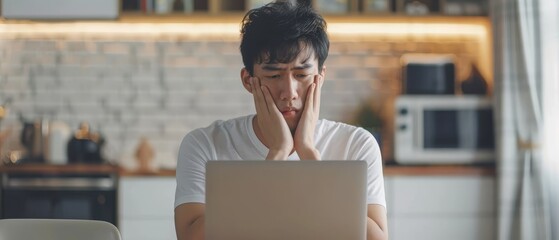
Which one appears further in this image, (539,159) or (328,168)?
(539,159)

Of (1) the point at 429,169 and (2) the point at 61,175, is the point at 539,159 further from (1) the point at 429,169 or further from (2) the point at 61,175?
(2) the point at 61,175

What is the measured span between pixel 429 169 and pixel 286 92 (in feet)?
9.38

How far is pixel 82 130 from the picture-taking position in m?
5.58

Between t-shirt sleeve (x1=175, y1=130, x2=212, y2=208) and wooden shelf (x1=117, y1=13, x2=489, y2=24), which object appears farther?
wooden shelf (x1=117, y1=13, x2=489, y2=24)

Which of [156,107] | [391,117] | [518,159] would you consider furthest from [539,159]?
[156,107]

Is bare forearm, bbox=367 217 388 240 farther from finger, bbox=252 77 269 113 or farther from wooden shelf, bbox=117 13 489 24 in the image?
wooden shelf, bbox=117 13 489 24

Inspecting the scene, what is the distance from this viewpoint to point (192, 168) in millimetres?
2355

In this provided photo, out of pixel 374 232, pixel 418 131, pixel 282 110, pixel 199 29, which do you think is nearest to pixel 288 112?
pixel 282 110

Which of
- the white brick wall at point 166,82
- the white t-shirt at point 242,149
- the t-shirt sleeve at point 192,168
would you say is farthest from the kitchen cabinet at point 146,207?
the t-shirt sleeve at point 192,168

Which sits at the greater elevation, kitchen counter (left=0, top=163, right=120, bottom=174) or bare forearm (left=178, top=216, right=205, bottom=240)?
bare forearm (left=178, top=216, right=205, bottom=240)

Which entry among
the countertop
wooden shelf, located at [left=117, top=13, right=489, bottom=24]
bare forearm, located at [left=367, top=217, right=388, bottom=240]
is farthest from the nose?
wooden shelf, located at [left=117, top=13, right=489, bottom=24]

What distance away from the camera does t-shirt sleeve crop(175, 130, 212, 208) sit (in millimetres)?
2311

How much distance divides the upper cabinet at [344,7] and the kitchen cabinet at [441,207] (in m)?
0.98

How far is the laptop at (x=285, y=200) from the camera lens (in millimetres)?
1776
